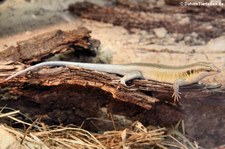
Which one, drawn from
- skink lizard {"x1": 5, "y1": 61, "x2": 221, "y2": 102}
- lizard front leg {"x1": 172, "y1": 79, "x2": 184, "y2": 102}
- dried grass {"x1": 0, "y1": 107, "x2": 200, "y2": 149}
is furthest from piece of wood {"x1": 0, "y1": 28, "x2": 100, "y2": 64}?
lizard front leg {"x1": 172, "y1": 79, "x2": 184, "y2": 102}

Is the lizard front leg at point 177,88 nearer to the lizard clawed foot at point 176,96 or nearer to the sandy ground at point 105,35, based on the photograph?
the lizard clawed foot at point 176,96

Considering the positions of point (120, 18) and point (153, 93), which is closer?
point (153, 93)

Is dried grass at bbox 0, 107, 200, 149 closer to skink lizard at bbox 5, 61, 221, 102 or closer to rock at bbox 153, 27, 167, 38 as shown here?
skink lizard at bbox 5, 61, 221, 102

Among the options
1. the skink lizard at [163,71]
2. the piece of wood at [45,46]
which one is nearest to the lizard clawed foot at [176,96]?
the skink lizard at [163,71]

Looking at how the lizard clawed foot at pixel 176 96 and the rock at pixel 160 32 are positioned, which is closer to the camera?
the lizard clawed foot at pixel 176 96

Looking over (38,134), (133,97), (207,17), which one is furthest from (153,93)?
(207,17)

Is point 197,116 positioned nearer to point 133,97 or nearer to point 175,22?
point 133,97
